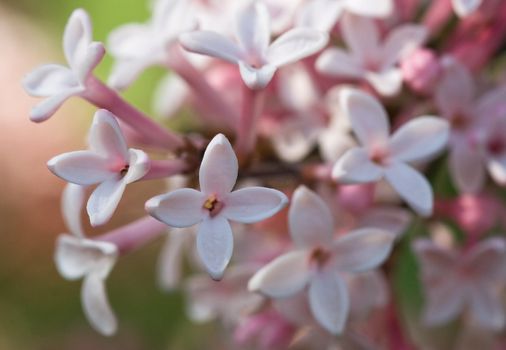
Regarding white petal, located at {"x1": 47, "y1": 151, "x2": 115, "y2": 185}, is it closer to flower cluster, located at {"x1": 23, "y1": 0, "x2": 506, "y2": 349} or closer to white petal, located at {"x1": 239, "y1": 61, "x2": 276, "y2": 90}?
flower cluster, located at {"x1": 23, "y1": 0, "x2": 506, "y2": 349}

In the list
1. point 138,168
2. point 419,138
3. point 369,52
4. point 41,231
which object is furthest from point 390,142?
point 41,231

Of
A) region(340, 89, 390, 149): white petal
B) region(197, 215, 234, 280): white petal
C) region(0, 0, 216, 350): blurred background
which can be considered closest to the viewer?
region(197, 215, 234, 280): white petal

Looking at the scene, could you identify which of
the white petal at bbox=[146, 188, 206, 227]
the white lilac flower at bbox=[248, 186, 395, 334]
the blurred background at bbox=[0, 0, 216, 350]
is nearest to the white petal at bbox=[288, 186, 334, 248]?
the white lilac flower at bbox=[248, 186, 395, 334]

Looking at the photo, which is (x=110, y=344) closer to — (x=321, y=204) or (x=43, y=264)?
(x=43, y=264)

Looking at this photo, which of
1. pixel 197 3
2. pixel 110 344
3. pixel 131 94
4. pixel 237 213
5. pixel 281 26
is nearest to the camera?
pixel 237 213

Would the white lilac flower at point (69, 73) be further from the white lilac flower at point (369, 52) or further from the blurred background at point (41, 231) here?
the blurred background at point (41, 231)

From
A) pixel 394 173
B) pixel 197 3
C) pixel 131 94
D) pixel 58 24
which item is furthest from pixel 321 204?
pixel 58 24

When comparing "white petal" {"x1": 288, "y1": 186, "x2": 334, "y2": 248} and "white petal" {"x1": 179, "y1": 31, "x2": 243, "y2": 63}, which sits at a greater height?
"white petal" {"x1": 179, "y1": 31, "x2": 243, "y2": 63}
